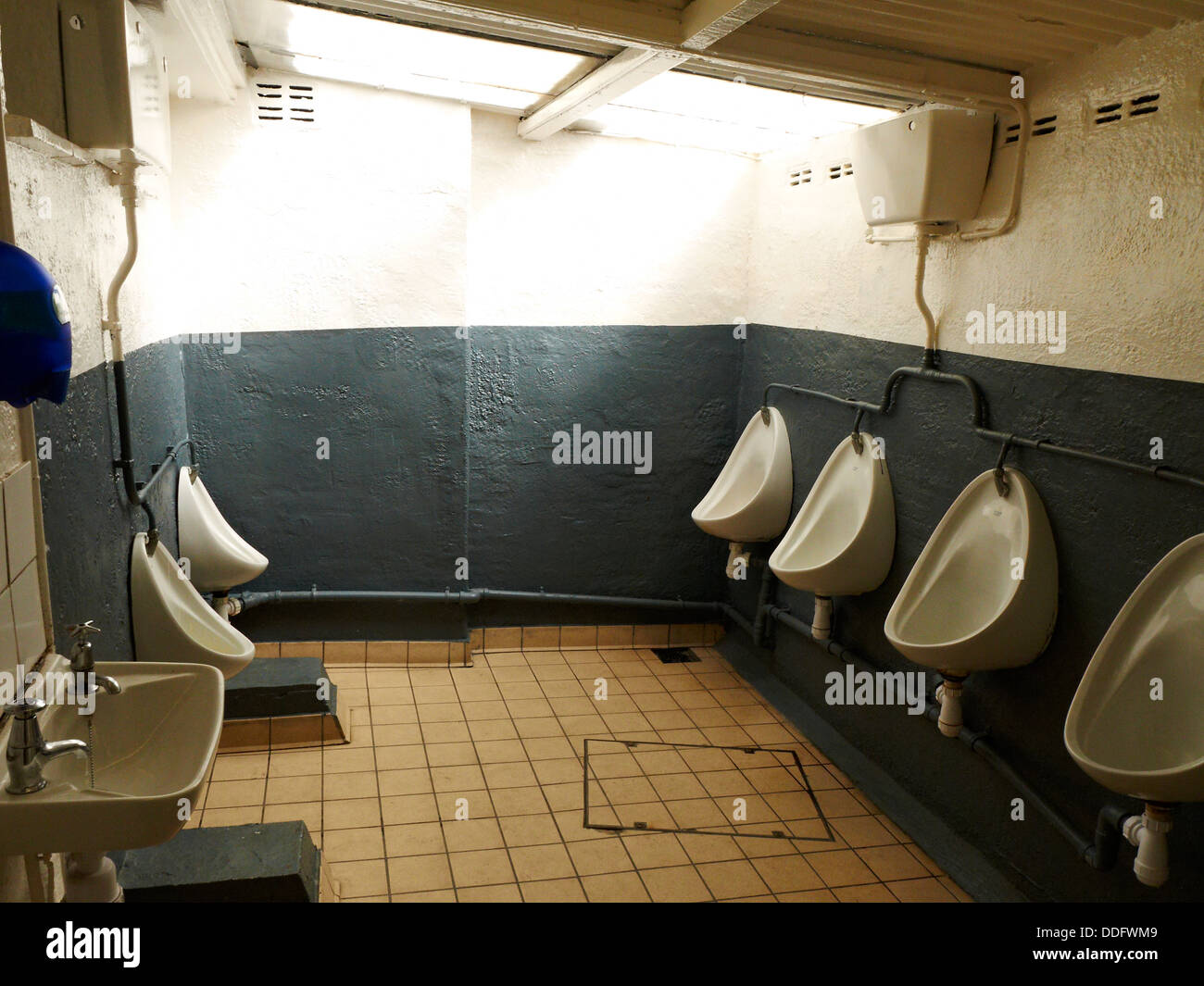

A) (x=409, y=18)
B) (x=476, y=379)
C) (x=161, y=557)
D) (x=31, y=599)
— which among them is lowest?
(x=161, y=557)

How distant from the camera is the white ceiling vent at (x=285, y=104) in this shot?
12.1 feet

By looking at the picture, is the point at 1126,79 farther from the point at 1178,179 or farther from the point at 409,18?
the point at 409,18

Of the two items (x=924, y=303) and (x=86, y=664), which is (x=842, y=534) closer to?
(x=924, y=303)

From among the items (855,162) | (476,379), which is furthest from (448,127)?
(855,162)

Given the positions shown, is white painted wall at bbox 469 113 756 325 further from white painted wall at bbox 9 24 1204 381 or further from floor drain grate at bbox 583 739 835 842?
floor drain grate at bbox 583 739 835 842

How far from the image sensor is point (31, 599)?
1.72 metres

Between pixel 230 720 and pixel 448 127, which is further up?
pixel 448 127

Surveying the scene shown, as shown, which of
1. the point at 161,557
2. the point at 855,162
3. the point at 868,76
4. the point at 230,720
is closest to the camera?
the point at 868,76

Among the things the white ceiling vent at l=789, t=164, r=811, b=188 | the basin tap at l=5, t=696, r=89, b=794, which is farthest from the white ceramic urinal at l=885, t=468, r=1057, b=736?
the basin tap at l=5, t=696, r=89, b=794

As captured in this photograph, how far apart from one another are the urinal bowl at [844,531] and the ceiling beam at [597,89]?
4.88 ft

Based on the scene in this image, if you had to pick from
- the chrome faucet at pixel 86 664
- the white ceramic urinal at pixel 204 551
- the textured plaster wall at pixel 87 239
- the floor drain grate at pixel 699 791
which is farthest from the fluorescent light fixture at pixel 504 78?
the floor drain grate at pixel 699 791

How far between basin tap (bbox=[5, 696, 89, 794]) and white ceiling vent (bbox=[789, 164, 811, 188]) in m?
3.32

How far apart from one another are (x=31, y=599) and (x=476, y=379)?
2643mm

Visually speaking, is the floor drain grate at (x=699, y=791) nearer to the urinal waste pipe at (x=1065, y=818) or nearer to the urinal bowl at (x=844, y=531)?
the urinal waste pipe at (x=1065, y=818)
